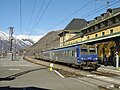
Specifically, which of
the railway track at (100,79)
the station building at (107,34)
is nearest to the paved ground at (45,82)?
the railway track at (100,79)

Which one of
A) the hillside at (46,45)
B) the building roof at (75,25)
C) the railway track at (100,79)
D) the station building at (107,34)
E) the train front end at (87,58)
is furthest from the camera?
the hillside at (46,45)

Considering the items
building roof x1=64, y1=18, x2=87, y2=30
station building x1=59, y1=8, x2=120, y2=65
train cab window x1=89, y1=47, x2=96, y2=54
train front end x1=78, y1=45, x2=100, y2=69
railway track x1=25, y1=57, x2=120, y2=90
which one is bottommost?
railway track x1=25, y1=57, x2=120, y2=90

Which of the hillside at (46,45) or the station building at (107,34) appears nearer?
the station building at (107,34)

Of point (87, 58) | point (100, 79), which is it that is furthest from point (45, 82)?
point (87, 58)

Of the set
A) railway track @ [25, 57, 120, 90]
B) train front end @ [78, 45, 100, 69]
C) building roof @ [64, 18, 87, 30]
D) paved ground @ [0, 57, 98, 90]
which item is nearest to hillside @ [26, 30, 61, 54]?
building roof @ [64, 18, 87, 30]

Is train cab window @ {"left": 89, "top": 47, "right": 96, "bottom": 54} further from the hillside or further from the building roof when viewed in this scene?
the hillside

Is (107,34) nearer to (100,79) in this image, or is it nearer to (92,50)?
(92,50)

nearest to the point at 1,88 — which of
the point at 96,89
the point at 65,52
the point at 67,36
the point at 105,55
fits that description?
the point at 96,89

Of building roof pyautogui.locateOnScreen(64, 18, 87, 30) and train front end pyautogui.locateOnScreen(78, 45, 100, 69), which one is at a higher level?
building roof pyautogui.locateOnScreen(64, 18, 87, 30)

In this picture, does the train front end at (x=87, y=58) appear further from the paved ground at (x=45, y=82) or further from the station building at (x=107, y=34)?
the paved ground at (x=45, y=82)

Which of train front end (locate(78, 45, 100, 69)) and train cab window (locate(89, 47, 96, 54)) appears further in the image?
train cab window (locate(89, 47, 96, 54))

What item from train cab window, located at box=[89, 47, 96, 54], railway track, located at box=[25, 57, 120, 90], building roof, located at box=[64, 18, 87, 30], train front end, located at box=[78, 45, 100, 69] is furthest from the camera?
building roof, located at box=[64, 18, 87, 30]

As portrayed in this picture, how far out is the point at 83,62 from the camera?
30609 millimetres

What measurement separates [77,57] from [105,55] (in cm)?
1237
